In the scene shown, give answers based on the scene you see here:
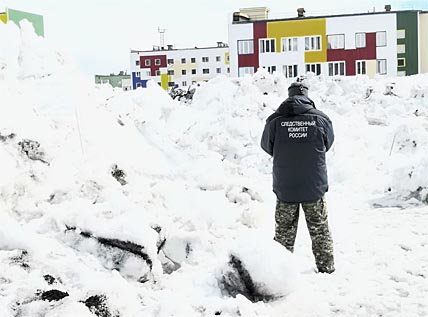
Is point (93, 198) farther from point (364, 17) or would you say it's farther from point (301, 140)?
point (364, 17)

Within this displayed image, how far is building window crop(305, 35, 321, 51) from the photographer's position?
133ft

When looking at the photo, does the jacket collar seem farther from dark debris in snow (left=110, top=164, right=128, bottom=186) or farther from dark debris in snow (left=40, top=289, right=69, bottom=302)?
dark debris in snow (left=40, top=289, right=69, bottom=302)

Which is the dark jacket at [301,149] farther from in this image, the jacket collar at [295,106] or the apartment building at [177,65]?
the apartment building at [177,65]

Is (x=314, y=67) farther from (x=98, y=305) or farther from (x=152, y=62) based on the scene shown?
(x=98, y=305)

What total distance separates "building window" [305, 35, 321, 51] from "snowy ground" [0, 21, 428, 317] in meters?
31.5

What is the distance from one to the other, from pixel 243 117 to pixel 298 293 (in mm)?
11188

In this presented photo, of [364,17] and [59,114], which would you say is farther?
[364,17]

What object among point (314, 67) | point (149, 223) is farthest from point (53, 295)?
point (314, 67)

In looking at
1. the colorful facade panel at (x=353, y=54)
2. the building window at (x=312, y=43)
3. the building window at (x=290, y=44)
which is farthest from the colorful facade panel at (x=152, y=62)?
the colorful facade panel at (x=353, y=54)

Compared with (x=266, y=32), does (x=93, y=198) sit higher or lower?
lower

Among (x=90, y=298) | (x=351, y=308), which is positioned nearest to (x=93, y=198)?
(x=90, y=298)

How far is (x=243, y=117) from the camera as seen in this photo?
15.2m

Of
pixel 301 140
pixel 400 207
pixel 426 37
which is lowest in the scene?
pixel 400 207

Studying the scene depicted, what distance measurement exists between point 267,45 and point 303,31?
2.64 m
